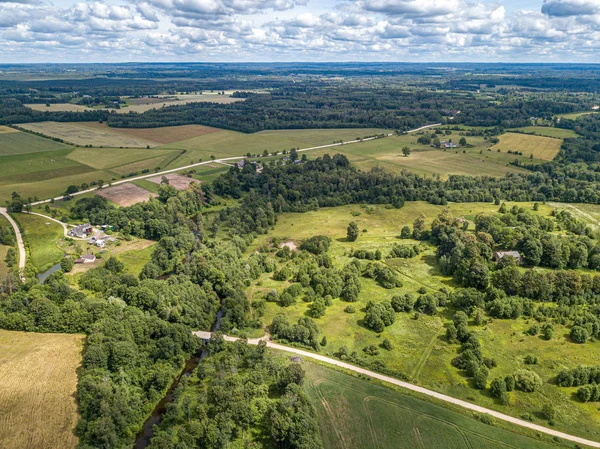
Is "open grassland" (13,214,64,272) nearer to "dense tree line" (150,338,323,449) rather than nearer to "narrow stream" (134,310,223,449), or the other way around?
"narrow stream" (134,310,223,449)

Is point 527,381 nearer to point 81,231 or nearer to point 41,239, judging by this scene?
point 81,231

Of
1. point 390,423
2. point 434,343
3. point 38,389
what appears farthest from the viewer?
point 434,343

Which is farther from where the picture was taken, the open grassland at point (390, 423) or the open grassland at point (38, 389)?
the open grassland at point (390, 423)

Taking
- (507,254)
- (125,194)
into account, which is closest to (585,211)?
(507,254)

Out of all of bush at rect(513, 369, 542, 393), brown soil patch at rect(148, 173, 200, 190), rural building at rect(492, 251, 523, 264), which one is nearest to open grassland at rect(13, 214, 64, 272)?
brown soil patch at rect(148, 173, 200, 190)

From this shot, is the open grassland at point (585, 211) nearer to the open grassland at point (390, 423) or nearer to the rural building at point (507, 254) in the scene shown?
the rural building at point (507, 254)

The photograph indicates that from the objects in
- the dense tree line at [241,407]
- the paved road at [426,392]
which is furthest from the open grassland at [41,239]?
the dense tree line at [241,407]
